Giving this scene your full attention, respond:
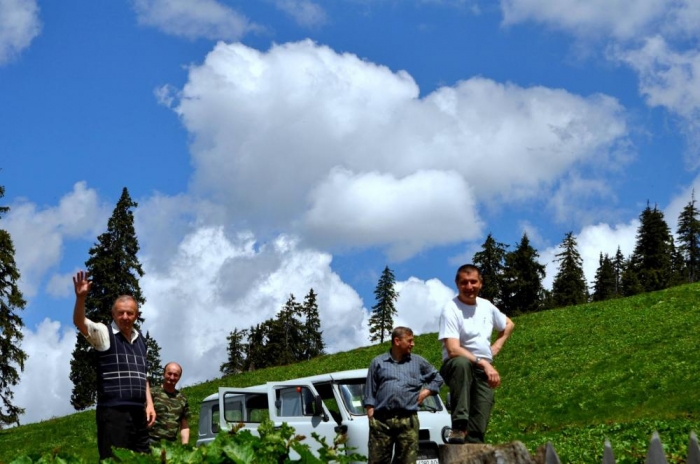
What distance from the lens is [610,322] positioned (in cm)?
3666

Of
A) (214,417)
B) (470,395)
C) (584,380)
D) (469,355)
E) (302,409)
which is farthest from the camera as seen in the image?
(584,380)

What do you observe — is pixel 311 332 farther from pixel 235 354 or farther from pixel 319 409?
pixel 319 409

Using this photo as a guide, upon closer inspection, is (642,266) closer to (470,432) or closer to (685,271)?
(685,271)

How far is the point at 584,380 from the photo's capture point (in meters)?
26.3

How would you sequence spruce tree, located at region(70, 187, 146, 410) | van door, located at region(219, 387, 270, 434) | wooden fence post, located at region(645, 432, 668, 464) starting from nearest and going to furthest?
wooden fence post, located at region(645, 432, 668, 464)
van door, located at region(219, 387, 270, 434)
spruce tree, located at region(70, 187, 146, 410)

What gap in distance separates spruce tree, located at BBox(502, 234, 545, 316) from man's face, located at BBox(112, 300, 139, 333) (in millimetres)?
88602

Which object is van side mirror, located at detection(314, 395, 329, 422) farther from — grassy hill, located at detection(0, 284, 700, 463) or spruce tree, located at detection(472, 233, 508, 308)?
spruce tree, located at detection(472, 233, 508, 308)

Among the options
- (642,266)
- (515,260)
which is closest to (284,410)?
(515,260)

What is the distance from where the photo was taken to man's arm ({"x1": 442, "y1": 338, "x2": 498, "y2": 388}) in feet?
21.7

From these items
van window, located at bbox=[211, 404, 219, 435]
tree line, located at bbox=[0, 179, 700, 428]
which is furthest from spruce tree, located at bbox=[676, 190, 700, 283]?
van window, located at bbox=[211, 404, 219, 435]

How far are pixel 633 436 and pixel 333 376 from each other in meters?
5.56

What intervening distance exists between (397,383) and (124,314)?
2899mm

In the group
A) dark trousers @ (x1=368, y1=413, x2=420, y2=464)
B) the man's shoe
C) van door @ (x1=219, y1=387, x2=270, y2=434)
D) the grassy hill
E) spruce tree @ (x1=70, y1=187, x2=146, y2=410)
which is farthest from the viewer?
spruce tree @ (x1=70, y1=187, x2=146, y2=410)

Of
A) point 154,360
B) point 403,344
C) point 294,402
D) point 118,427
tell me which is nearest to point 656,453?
point 118,427
